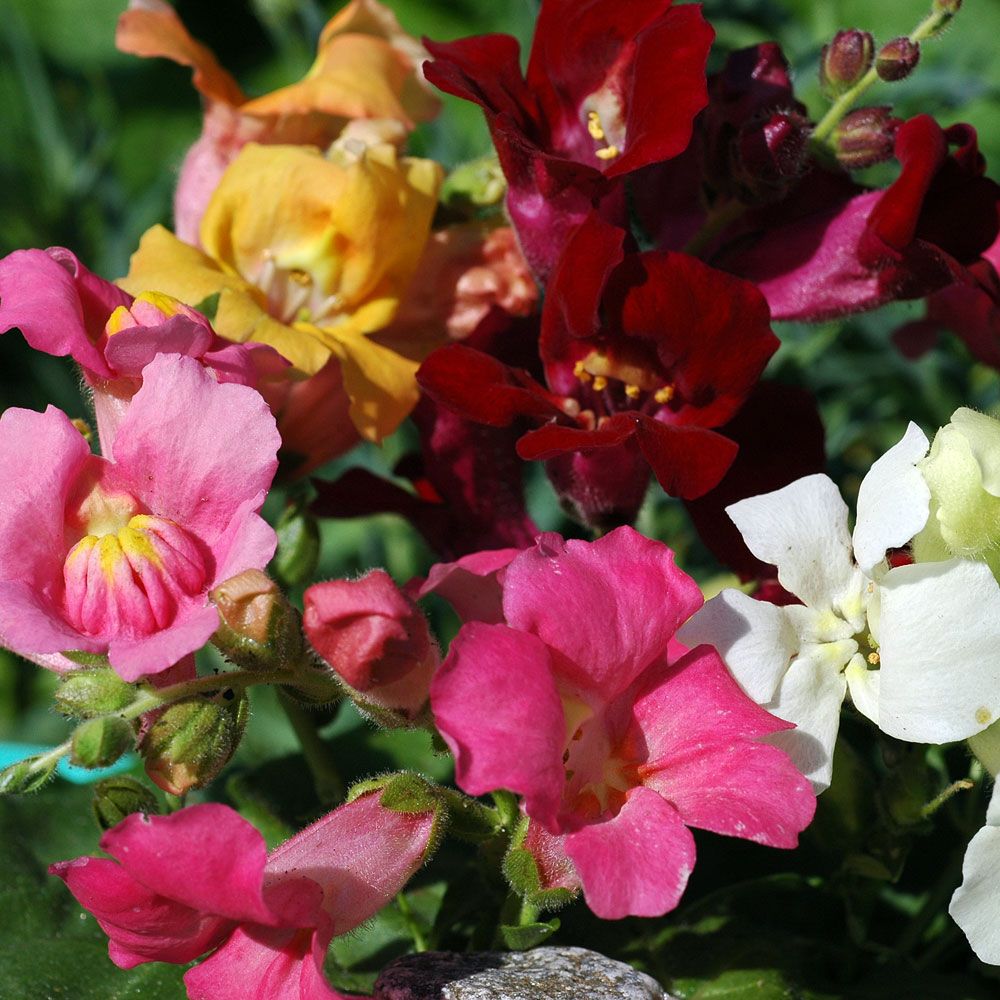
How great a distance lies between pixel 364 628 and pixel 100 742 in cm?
12

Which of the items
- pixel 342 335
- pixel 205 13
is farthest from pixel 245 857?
pixel 205 13

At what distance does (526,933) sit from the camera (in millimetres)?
658

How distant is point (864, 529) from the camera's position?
2.03 feet

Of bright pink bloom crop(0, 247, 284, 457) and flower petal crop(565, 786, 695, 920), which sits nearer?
flower petal crop(565, 786, 695, 920)

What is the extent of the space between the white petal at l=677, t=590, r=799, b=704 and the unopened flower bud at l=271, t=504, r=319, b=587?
0.95 ft

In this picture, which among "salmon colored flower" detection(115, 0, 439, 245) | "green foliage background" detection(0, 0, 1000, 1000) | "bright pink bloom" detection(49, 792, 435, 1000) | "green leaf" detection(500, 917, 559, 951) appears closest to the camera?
"bright pink bloom" detection(49, 792, 435, 1000)

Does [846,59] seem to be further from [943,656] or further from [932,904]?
[932,904]

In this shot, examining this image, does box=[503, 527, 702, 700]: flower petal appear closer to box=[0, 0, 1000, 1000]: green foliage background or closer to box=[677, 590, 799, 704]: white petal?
box=[677, 590, 799, 704]: white petal

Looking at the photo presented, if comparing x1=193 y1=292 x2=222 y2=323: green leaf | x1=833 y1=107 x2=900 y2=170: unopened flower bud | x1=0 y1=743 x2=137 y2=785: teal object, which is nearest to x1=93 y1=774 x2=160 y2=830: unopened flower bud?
x1=0 y1=743 x2=137 y2=785: teal object

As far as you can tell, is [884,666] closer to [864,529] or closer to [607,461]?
[864,529]

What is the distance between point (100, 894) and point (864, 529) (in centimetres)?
35

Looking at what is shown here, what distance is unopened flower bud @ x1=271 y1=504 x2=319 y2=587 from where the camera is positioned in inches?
33.4

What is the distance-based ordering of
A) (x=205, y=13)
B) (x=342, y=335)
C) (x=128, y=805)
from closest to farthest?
(x=128, y=805), (x=342, y=335), (x=205, y=13)

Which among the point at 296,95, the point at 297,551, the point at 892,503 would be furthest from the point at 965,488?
the point at 296,95
